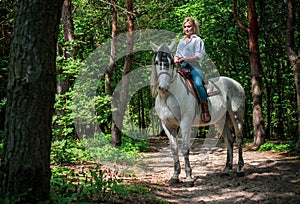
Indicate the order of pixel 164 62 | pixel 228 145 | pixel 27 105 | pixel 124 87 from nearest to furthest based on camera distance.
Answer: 1. pixel 27 105
2. pixel 164 62
3. pixel 228 145
4. pixel 124 87

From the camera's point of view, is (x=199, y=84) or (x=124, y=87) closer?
(x=199, y=84)

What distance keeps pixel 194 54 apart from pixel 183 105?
3.80 feet

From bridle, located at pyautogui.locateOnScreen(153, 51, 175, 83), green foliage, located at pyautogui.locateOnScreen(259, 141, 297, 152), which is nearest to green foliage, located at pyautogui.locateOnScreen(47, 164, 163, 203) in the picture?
bridle, located at pyautogui.locateOnScreen(153, 51, 175, 83)

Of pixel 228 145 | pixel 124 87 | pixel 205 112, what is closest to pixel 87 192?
pixel 205 112

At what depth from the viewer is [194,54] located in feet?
22.9

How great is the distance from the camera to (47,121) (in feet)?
12.1

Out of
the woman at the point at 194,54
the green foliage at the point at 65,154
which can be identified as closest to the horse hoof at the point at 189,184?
the woman at the point at 194,54

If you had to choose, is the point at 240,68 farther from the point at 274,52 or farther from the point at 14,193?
the point at 14,193

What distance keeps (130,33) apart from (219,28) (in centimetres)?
770

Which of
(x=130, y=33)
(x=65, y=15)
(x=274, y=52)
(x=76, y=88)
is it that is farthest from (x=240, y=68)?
(x=76, y=88)

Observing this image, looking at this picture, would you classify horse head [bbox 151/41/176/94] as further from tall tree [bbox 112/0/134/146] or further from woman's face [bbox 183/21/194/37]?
tall tree [bbox 112/0/134/146]

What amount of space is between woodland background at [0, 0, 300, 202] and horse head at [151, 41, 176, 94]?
284 centimetres

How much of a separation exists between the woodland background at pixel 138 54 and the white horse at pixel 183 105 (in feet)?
9.33

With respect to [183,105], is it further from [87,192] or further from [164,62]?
[87,192]
